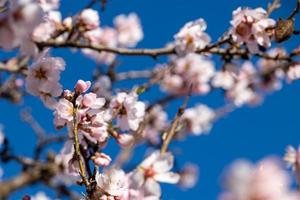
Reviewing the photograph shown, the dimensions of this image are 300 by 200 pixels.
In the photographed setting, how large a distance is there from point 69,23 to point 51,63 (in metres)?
1.29

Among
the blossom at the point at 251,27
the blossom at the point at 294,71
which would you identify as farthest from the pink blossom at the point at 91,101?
the blossom at the point at 294,71

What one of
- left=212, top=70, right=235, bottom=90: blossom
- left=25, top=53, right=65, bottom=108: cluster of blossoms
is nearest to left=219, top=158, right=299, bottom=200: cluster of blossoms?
left=25, top=53, right=65, bottom=108: cluster of blossoms

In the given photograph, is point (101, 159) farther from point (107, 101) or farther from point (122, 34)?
point (122, 34)

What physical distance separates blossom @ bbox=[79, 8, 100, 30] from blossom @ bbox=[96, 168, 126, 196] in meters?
1.64

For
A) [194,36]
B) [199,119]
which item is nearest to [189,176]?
[199,119]

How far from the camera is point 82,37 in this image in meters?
3.11

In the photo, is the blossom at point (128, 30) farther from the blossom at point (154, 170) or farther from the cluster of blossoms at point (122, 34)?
the blossom at point (154, 170)

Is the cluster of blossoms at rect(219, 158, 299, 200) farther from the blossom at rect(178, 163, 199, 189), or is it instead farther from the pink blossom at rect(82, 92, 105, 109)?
the blossom at rect(178, 163, 199, 189)

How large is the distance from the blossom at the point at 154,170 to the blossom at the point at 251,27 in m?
1.23

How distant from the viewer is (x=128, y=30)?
27.8 ft

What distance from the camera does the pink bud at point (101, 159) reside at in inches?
73.7

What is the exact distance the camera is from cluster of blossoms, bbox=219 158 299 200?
508mm

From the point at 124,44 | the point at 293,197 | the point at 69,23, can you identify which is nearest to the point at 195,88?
the point at 124,44

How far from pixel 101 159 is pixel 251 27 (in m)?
1.24
